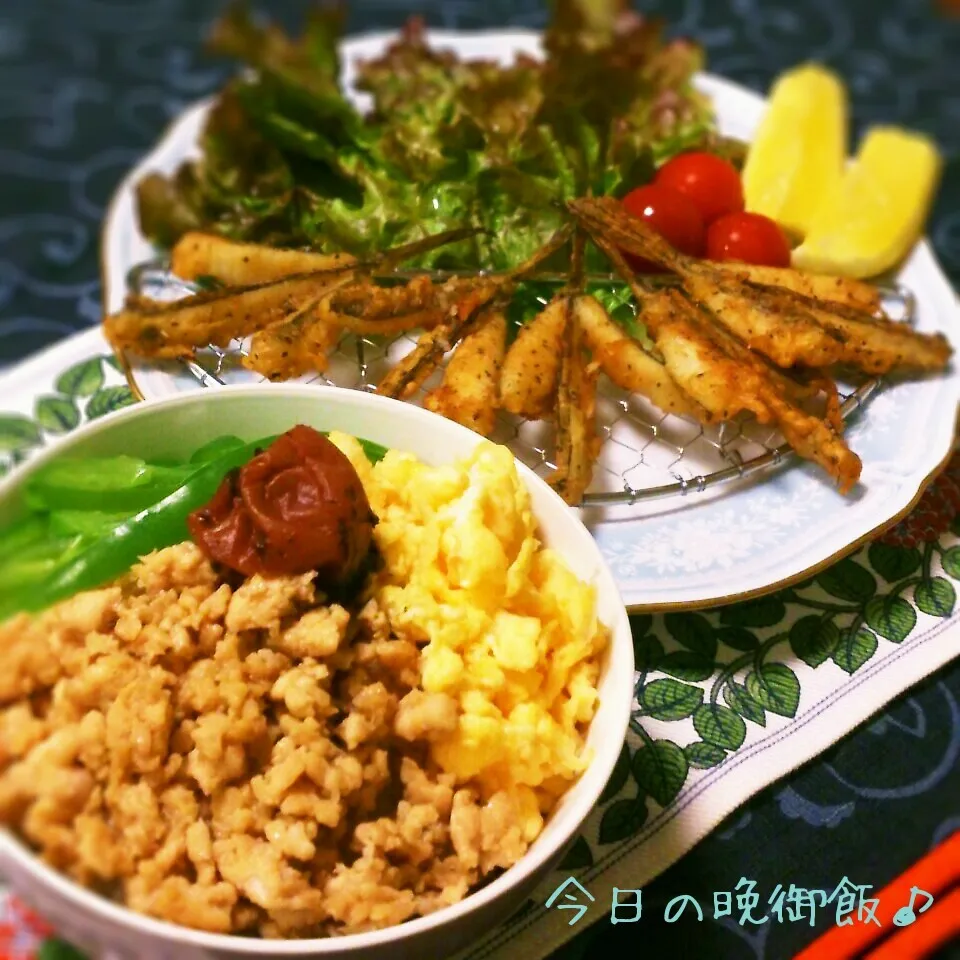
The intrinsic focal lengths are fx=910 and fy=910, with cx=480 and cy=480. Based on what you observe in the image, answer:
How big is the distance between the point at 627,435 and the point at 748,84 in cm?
226

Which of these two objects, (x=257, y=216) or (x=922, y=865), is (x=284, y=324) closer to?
(x=257, y=216)

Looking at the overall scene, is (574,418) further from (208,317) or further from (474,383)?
(208,317)

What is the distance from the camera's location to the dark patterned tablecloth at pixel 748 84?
169 cm

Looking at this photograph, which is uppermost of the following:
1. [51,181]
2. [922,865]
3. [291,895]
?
[291,895]

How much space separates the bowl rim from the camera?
1060 millimetres

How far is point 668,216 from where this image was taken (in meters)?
2.50

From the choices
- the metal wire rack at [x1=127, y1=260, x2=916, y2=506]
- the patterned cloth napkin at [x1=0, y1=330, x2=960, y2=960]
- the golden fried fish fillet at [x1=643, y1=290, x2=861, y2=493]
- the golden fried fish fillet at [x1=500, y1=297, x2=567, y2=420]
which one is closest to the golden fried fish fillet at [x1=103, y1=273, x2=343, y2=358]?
the metal wire rack at [x1=127, y1=260, x2=916, y2=506]

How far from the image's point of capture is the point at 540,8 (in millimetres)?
4059

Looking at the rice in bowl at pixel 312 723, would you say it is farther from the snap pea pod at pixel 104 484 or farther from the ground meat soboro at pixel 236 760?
the snap pea pod at pixel 104 484

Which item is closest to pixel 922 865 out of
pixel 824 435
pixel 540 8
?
pixel 824 435

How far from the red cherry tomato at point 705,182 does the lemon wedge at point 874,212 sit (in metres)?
0.25

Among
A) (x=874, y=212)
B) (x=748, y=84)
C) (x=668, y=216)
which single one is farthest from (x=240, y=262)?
(x=748, y=84)

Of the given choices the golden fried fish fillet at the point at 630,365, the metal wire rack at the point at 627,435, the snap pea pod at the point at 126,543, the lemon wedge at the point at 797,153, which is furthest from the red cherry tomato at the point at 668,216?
the snap pea pod at the point at 126,543

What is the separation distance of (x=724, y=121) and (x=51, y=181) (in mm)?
2292
